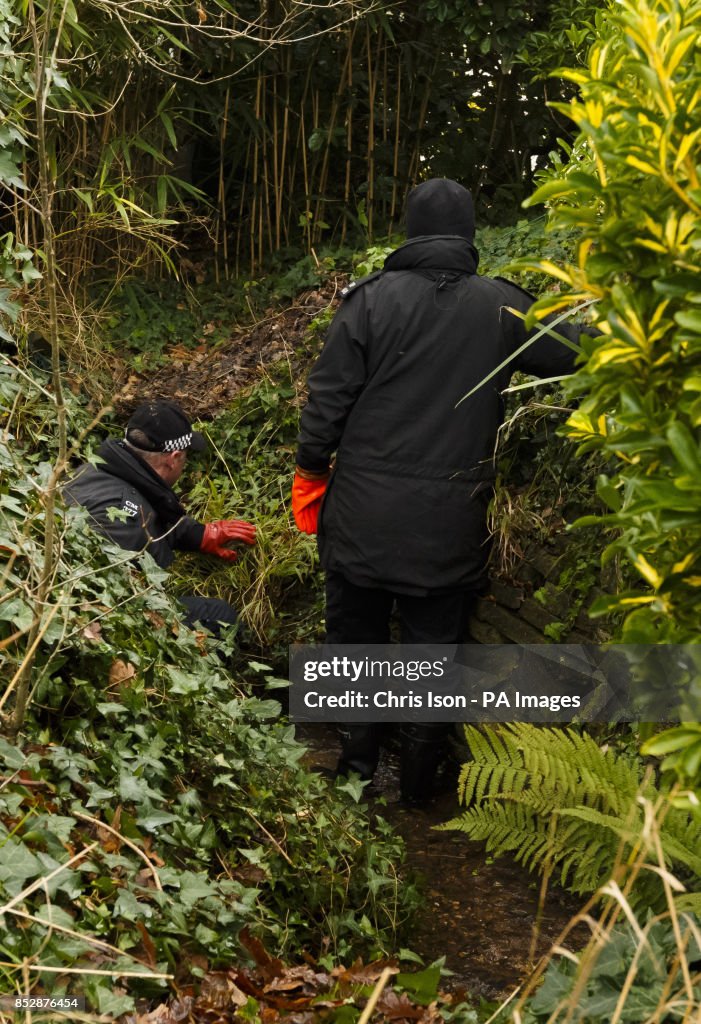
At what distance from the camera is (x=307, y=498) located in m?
4.74

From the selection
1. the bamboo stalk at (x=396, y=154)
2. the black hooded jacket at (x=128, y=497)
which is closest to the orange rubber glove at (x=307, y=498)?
the black hooded jacket at (x=128, y=497)

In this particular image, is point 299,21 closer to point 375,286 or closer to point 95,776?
point 375,286

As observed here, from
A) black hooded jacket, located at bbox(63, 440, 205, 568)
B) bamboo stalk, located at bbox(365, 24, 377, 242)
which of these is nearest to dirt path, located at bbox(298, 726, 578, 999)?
black hooded jacket, located at bbox(63, 440, 205, 568)

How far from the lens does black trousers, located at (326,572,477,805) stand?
180 inches

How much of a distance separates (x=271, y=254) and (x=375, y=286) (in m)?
3.51

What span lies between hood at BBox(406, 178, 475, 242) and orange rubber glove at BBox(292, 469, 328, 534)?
1073mm

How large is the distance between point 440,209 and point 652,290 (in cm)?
258

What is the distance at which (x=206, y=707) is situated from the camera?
3457mm

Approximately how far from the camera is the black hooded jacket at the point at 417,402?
434cm

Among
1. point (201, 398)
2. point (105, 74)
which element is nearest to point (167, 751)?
point (201, 398)

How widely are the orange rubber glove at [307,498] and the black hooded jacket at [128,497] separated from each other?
1.56 ft

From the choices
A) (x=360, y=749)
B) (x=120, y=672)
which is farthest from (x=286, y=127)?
(x=120, y=672)

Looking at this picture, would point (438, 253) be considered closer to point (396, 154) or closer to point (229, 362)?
point (229, 362)

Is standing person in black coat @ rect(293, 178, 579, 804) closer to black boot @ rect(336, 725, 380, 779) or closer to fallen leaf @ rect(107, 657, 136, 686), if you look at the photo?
black boot @ rect(336, 725, 380, 779)
